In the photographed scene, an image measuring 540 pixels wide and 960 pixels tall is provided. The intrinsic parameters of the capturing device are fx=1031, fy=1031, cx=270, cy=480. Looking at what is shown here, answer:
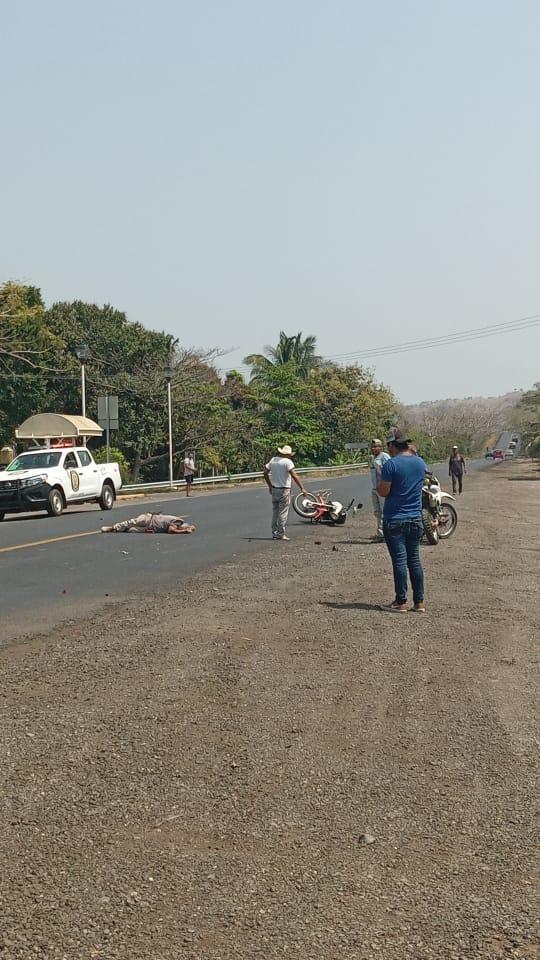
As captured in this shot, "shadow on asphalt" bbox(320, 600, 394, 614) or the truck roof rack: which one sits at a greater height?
the truck roof rack

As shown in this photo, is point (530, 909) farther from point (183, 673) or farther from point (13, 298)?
point (13, 298)

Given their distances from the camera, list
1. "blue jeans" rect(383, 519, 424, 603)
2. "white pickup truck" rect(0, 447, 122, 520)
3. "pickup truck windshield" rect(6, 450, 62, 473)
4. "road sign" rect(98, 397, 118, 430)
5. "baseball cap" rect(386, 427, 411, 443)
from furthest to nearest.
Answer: "road sign" rect(98, 397, 118, 430) < "pickup truck windshield" rect(6, 450, 62, 473) < "white pickup truck" rect(0, 447, 122, 520) < "baseball cap" rect(386, 427, 411, 443) < "blue jeans" rect(383, 519, 424, 603)

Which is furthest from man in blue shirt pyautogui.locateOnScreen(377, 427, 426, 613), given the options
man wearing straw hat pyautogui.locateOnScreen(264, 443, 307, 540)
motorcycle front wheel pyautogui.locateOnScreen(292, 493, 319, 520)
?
motorcycle front wheel pyautogui.locateOnScreen(292, 493, 319, 520)

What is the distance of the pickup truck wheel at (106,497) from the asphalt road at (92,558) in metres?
1.45

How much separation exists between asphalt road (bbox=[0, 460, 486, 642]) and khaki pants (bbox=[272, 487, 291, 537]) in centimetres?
37

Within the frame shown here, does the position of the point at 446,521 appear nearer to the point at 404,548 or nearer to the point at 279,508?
the point at 279,508

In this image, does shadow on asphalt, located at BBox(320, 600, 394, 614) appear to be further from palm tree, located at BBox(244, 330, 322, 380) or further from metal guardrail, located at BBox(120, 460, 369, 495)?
palm tree, located at BBox(244, 330, 322, 380)

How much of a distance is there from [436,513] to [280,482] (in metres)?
3.08

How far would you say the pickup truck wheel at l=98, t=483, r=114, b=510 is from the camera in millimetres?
30578

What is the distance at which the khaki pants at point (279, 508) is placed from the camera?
20.3 meters

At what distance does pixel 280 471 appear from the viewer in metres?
19.9

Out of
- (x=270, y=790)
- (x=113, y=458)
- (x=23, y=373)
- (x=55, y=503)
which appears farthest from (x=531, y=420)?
(x=270, y=790)

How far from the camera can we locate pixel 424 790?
5.32 m

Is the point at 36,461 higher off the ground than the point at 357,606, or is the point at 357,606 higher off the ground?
the point at 36,461
